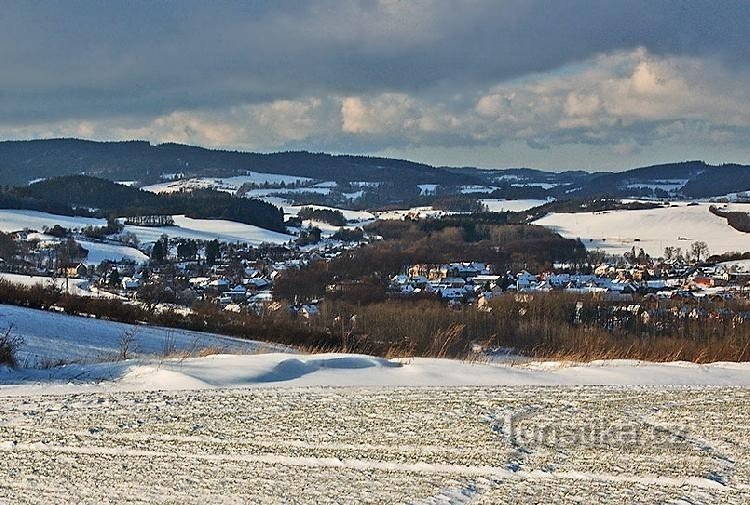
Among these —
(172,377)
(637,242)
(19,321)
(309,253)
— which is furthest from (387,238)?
(172,377)

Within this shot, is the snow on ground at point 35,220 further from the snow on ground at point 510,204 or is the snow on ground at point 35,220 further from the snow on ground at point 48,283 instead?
the snow on ground at point 510,204

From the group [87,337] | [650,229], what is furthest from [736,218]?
[87,337]

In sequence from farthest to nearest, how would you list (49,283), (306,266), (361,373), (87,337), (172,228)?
(172,228)
(306,266)
(49,283)
(87,337)
(361,373)

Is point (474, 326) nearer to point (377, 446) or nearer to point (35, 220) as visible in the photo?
point (377, 446)

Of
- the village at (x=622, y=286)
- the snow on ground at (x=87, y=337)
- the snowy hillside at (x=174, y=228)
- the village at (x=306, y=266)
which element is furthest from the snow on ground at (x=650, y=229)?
the snow on ground at (x=87, y=337)

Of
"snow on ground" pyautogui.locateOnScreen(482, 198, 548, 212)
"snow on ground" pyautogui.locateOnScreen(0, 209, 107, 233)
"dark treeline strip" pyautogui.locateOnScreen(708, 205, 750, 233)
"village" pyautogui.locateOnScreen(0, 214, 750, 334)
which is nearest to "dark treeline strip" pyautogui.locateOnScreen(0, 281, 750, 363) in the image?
"village" pyautogui.locateOnScreen(0, 214, 750, 334)

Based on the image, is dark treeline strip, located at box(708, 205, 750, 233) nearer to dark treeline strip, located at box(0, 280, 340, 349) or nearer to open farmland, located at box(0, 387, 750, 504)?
dark treeline strip, located at box(0, 280, 340, 349)

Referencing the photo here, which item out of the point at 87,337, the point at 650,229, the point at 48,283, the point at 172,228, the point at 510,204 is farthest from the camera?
the point at 510,204
